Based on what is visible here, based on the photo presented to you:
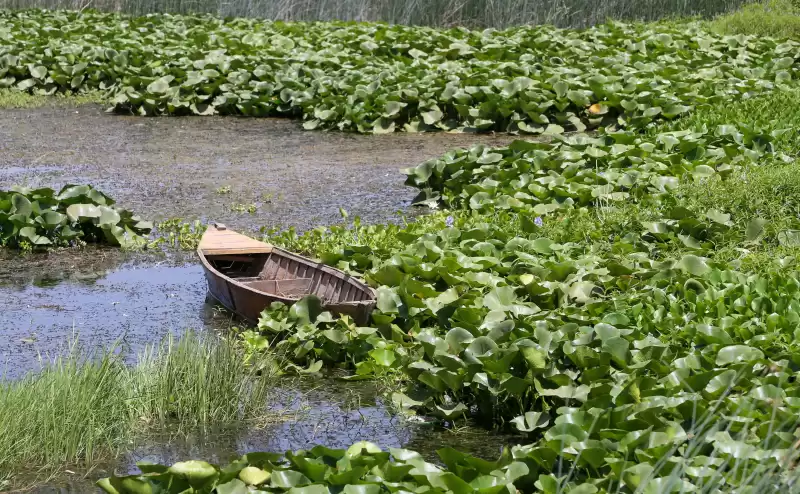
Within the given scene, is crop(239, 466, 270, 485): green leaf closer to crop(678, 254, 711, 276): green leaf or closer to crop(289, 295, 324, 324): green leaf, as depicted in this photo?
crop(289, 295, 324, 324): green leaf

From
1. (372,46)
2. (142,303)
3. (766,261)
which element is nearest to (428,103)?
(372,46)

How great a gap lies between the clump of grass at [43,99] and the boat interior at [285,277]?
8.07 metres

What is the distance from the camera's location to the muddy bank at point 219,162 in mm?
9359

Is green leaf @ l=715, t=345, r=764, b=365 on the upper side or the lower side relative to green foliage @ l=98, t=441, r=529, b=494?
upper

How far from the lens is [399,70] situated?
1334 centimetres

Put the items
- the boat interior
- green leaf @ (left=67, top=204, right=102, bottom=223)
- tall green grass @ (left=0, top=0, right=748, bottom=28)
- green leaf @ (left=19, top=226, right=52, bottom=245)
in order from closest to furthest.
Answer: the boat interior, green leaf @ (left=19, top=226, right=52, bottom=245), green leaf @ (left=67, top=204, right=102, bottom=223), tall green grass @ (left=0, top=0, right=748, bottom=28)

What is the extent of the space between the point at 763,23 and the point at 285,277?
11808 millimetres

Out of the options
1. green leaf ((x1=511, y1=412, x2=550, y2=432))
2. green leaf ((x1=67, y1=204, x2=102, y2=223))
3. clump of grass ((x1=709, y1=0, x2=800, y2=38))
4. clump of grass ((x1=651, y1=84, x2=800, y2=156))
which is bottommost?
green leaf ((x1=67, y1=204, x2=102, y2=223))

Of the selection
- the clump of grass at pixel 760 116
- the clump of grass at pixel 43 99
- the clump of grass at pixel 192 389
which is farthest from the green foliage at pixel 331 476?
the clump of grass at pixel 43 99

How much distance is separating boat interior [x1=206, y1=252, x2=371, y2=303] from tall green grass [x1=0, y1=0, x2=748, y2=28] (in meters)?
12.0

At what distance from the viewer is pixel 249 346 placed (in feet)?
19.4

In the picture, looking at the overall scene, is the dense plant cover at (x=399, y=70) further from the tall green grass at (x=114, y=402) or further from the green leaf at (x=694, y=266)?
the tall green grass at (x=114, y=402)

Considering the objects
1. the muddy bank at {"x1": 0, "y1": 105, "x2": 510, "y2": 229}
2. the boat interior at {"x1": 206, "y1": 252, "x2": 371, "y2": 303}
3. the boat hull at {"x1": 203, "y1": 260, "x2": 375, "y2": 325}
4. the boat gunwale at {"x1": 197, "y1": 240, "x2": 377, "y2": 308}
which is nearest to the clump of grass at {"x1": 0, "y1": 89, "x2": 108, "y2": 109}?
the muddy bank at {"x1": 0, "y1": 105, "x2": 510, "y2": 229}

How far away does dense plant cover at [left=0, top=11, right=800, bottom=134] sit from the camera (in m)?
11.8
